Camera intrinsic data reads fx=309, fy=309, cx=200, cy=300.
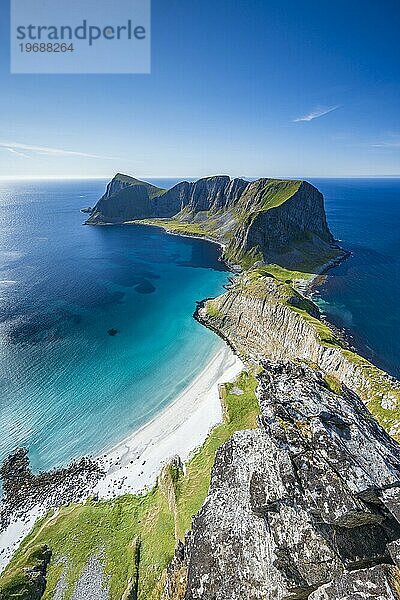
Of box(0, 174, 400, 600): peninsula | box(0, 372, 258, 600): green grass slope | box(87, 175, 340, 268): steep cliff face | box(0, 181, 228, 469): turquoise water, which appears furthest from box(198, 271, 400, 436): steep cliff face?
box(87, 175, 340, 268): steep cliff face

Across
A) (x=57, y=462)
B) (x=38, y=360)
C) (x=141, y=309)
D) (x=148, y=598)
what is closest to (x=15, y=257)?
(x=141, y=309)

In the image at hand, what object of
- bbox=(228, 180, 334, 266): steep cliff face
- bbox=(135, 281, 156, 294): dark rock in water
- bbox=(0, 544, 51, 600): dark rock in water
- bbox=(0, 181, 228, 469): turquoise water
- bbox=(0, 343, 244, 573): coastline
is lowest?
bbox=(0, 544, 51, 600): dark rock in water

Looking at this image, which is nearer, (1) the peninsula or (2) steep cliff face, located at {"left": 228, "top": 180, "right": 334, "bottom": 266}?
(1) the peninsula

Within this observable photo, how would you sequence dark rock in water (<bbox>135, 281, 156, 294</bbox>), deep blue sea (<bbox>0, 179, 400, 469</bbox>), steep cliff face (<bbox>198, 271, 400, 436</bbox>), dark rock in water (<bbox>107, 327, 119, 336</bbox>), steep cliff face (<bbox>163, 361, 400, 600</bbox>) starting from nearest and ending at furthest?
steep cliff face (<bbox>163, 361, 400, 600</bbox>), steep cliff face (<bbox>198, 271, 400, 436</bbox>), deep blue sea (<bbox>0, 179, 400, 469</bbox>), dark rock in water (<bbox>107, 327, 119, 336</bbox>), dark rock in water (<bbox>135, 281, 156, 294</bbox>)

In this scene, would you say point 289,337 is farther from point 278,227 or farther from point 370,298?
point 278,227

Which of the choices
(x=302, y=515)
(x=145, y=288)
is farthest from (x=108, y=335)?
(x=302, y=515)

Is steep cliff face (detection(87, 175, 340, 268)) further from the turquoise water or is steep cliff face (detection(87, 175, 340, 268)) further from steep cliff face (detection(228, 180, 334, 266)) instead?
the turquoise water

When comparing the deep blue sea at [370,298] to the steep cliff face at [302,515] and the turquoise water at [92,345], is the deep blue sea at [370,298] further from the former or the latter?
the steep cliff face at [302,515]
